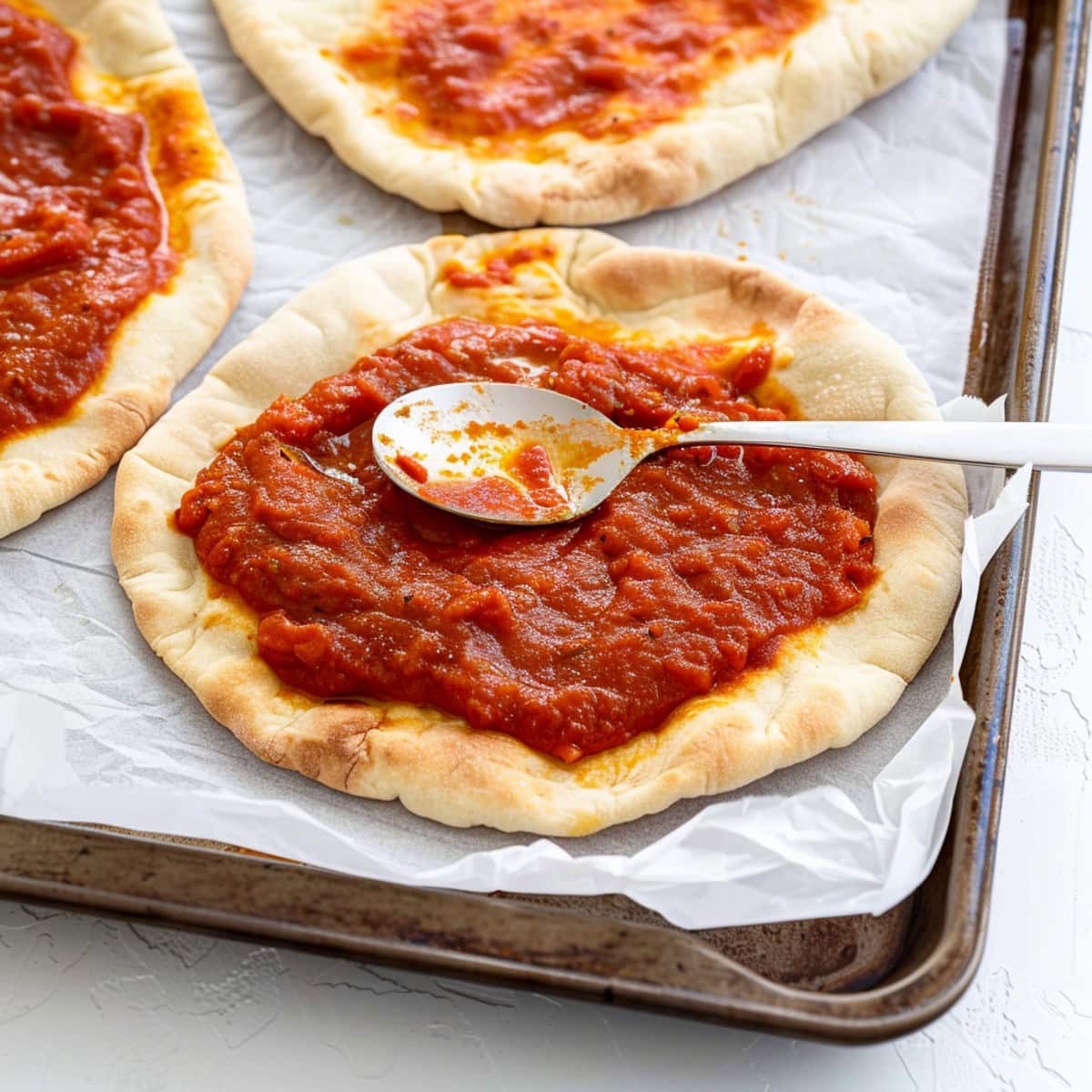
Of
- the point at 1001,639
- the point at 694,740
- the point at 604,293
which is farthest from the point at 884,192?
the point at 694,740

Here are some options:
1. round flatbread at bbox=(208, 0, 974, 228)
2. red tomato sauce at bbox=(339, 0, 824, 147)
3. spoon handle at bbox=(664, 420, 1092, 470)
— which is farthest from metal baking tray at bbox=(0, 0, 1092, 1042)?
red tomato sauce at bbox=(339, 0, 824, 147)

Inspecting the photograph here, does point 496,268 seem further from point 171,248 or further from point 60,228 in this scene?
point 60,228

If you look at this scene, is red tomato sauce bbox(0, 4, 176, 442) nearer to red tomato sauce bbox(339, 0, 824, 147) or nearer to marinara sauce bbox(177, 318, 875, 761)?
marinara sauce bbox(177, 318, 875, 761)

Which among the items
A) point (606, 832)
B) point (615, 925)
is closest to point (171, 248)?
point (606, 832)

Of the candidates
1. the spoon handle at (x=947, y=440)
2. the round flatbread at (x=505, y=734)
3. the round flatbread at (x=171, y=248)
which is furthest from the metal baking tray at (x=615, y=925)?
the round flatbread at (x=171, y=248)

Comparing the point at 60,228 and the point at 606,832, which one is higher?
the point at 60,228

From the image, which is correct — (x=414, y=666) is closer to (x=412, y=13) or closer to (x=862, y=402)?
(x=862, y=402)
